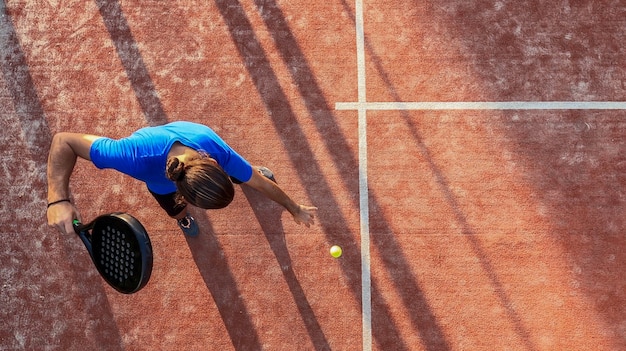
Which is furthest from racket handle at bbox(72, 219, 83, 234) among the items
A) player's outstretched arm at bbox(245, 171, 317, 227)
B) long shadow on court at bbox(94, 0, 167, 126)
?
long shadow on court at bbox(94, 0, 167, 126)

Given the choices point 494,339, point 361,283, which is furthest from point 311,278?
point 494,339

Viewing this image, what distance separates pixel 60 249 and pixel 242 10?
2.88m

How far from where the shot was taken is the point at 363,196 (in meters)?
4.74

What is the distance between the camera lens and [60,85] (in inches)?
199

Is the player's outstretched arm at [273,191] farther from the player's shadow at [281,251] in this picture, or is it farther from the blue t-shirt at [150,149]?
the player's shadow at [281,251]

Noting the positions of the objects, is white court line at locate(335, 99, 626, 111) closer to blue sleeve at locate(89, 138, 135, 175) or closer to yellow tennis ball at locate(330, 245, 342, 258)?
yellow tennis ball at locate(330, 245, 342, 258)

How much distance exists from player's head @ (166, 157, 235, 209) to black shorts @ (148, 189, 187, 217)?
93cm

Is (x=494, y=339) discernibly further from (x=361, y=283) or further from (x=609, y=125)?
(x=609, y=125)

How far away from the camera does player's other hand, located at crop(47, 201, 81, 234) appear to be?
309 centimetres

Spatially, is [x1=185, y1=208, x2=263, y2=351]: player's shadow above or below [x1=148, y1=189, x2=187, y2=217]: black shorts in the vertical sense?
below

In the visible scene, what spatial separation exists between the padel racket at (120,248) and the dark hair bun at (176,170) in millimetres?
339

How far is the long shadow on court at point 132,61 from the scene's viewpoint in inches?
196

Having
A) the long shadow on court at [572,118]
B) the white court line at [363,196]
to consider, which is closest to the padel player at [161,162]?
the white court line at [363,196]

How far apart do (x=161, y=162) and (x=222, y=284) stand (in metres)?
1.74
